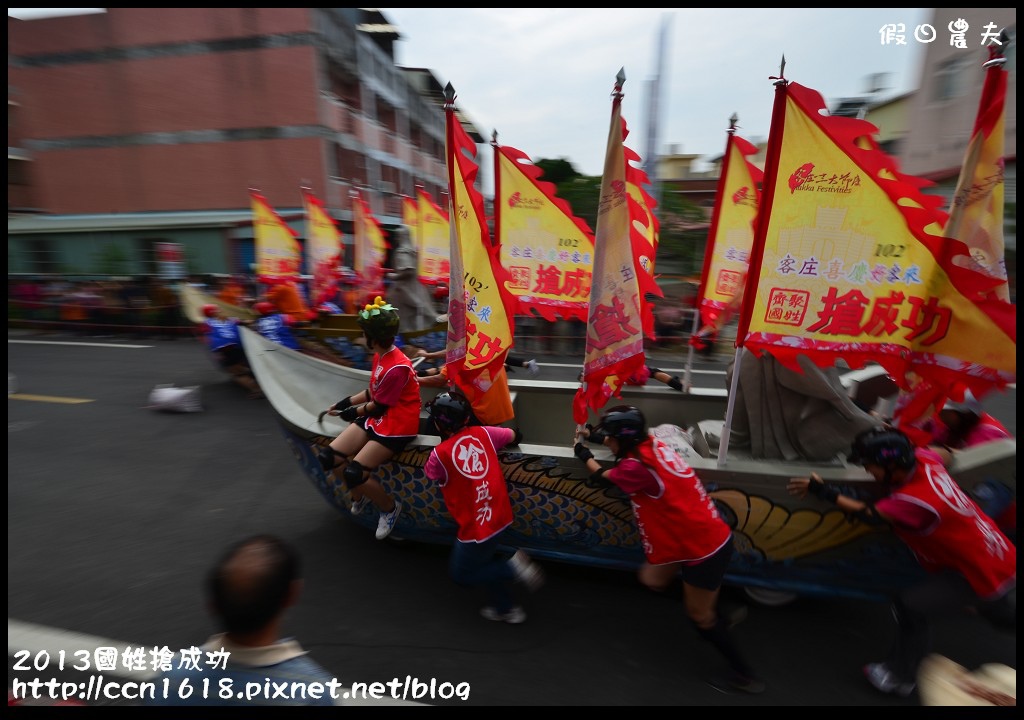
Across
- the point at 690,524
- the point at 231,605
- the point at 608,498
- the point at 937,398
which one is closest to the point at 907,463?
the point at 937,398

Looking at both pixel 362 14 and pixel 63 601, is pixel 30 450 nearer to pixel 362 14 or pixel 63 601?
pixel 63 601

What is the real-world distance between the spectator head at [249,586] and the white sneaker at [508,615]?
185cm

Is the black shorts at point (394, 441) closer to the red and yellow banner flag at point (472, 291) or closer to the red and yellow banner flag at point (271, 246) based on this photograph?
the red and yellow banner flag at point (472, 291)

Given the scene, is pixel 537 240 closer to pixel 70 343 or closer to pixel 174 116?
pixel 70 343

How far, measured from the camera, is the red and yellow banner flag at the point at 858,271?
8.29ft

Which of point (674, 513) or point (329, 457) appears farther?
point (329, 457)

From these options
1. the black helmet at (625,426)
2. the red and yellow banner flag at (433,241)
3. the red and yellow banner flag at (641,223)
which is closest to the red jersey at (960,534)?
the black helmet at (625,426)

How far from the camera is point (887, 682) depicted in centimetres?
264

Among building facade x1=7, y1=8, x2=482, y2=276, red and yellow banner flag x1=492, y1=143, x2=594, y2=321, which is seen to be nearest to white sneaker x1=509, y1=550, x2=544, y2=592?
red and yellow banner flag x1=492, y1=143, x2=594, y2=321

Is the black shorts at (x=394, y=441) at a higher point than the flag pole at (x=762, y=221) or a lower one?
lower

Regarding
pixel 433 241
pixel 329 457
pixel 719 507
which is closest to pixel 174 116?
pixel 433 241

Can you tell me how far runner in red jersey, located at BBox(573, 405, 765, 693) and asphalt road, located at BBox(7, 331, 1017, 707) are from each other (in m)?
0.38

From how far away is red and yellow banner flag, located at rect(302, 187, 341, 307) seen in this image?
9273 millimetres

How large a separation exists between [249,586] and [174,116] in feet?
72.9
